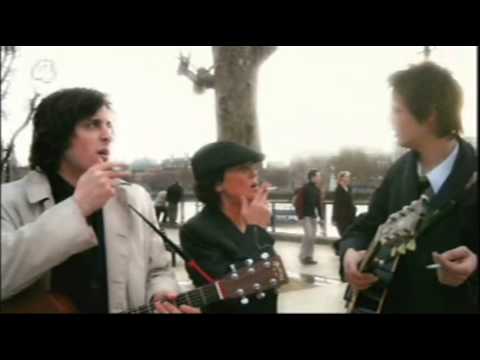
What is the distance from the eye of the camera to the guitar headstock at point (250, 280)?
1.55 metres

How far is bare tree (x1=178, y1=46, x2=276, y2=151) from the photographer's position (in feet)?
5.66

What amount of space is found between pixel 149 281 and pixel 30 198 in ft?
1.38

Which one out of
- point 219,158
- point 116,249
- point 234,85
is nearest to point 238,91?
point 234,85

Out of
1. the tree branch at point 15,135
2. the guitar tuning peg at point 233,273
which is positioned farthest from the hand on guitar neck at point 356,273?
the tree branch at point 15,135

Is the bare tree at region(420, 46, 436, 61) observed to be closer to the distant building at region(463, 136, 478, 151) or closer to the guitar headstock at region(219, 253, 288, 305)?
the distant building at region(463, 136, 478, 151)

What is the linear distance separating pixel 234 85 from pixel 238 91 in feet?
0.08

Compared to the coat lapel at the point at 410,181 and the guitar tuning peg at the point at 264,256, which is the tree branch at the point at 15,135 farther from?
the coat lapel at the point at 410,181

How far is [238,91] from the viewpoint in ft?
5.97

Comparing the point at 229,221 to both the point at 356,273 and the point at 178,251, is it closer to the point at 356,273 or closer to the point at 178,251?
the point at 178,251

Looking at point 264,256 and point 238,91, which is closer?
point 264,256

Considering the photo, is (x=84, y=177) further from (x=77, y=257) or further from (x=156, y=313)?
(x=156, y=313)

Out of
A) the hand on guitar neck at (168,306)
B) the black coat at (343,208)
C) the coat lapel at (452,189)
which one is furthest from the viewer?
the black coat at (343,208)

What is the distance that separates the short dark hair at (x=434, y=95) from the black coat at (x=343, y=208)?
34cm

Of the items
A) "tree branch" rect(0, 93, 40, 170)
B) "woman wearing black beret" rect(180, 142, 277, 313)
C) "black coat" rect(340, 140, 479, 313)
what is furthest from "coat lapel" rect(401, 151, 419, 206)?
"tree branch" rect(0, 93, 40, 170)
